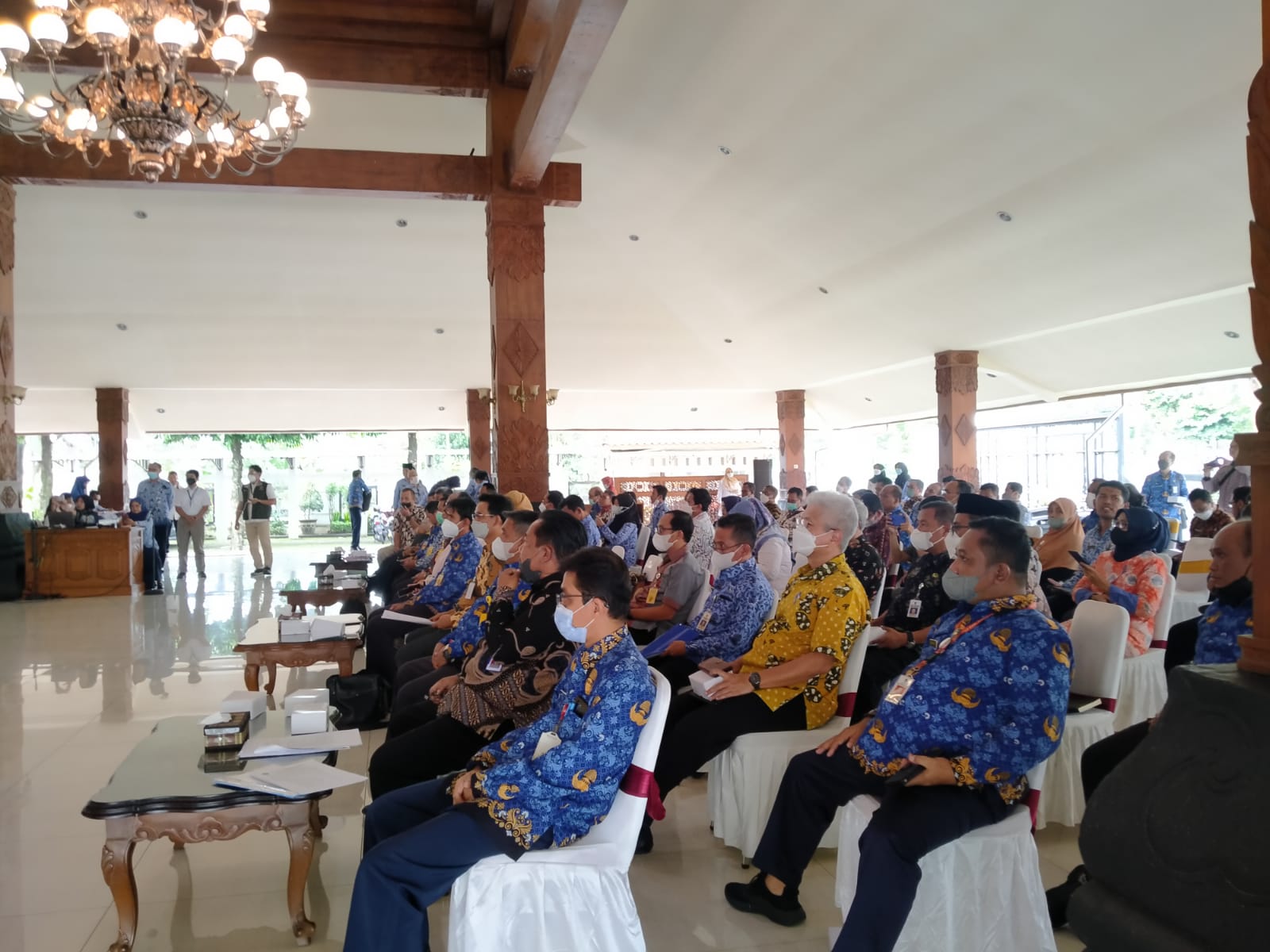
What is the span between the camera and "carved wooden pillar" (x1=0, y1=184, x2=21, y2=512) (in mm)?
7688

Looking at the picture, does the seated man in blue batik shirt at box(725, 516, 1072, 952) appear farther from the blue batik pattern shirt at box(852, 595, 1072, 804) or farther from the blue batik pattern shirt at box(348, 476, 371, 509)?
the blue batik pattern shirt at box(348, 476, 371, 509)

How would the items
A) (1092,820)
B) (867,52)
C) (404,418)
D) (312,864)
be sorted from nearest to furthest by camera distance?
(1092,820) < (312,864) < (867,52) < (404,418)

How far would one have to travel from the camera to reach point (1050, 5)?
489cm

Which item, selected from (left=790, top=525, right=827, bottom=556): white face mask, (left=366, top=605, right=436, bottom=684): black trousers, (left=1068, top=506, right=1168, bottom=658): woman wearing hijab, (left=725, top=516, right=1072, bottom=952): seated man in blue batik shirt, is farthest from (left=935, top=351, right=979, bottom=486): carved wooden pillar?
(left=725, top=516, right=1072, bottom=952): seated man in blue batik shirt

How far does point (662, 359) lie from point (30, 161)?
825 centimetres

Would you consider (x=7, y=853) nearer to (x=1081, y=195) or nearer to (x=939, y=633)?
(x=939, y=633)

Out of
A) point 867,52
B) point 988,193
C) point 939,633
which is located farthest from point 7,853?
point 988,193

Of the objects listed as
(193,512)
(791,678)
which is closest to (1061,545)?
(791,678)

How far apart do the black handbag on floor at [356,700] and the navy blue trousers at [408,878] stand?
2332 millimetres

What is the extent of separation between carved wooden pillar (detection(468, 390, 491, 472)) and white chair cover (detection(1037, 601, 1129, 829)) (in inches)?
476

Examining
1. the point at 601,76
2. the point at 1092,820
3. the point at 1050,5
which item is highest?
the point at 601,76

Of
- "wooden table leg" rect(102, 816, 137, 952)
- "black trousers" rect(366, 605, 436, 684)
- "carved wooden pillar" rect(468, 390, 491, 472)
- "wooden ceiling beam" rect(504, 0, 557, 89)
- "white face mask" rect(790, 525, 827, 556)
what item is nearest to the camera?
"wooden table leg" rect(102, 816, 137, 952)

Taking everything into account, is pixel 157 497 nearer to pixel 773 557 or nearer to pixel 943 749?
pixel 773 557

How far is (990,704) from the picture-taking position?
84.7 inches
